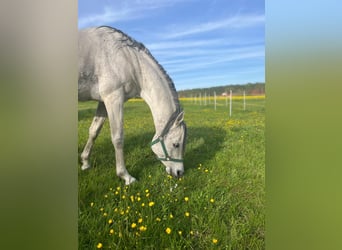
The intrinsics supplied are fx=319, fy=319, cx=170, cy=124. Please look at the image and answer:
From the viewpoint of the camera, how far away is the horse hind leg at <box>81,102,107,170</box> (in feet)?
6.06

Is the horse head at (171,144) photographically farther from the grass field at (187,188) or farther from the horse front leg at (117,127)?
the horse front leg at (117,127)

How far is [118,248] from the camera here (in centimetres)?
171

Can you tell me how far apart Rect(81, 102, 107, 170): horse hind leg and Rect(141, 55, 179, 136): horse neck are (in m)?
0.27

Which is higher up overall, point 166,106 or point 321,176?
point 166,106

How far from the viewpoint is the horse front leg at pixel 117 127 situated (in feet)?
6.06

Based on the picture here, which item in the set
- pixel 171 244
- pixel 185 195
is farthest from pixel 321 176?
pixel 171 244

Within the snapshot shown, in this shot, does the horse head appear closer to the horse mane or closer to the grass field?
the grass field

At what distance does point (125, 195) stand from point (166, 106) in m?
0.56

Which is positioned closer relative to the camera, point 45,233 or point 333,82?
point 45,233

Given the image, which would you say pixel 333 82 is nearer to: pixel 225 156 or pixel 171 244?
pixel 225 156

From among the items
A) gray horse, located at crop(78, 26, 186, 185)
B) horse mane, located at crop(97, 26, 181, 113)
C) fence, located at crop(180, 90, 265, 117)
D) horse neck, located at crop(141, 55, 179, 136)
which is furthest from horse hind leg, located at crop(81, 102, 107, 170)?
fence, located at crop(180, 90, 265, 117)

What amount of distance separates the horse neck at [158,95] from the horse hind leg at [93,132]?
0.27 meters

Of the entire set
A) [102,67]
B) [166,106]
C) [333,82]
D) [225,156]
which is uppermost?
[102,67]

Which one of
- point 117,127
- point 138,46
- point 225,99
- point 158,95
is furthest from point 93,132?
point 225,99
